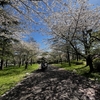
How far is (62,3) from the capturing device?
3947mm

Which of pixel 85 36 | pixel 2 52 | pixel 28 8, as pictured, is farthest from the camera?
pixel 2 52

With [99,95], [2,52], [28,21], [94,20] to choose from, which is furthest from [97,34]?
[2,52]

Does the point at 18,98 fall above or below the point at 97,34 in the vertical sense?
below

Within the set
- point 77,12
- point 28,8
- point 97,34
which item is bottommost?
point 28,8

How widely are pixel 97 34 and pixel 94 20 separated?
2.59 metres

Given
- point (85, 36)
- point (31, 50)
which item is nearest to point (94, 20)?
point (85, 36)

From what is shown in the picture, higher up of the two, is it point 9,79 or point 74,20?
point 74,20

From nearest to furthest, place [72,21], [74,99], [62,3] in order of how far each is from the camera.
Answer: [62,3]
[74,99]
[72,21]

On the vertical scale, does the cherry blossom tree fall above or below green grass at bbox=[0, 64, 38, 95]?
above

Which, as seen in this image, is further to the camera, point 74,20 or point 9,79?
point 9,79

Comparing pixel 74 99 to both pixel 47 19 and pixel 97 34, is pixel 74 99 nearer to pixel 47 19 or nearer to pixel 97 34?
pixel 47 19

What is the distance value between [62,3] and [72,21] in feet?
19.9

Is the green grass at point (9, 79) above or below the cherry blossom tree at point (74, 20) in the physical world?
below

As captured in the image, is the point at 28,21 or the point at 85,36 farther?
the point at 85,36
